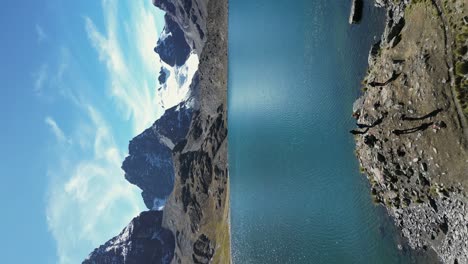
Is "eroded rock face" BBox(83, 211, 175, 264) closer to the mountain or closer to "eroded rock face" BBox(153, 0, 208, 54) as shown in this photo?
the mountain

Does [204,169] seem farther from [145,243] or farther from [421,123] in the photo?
[421,123]

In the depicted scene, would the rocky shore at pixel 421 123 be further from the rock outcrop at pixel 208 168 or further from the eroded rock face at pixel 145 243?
the eroded rock face at pixel 145 243

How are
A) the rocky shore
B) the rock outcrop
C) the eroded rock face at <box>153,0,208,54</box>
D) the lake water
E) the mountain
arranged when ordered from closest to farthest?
the rocky shore < the lake water < the rock outcrop < the mountain < the eroded rock face at <box>153,0,208,54</box>

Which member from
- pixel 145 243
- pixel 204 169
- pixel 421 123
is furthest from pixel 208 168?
pixel 421 123

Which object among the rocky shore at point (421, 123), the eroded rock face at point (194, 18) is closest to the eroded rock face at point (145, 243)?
the eroded rock face at point (194, 18)

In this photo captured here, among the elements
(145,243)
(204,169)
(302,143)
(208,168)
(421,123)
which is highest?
(145,243)

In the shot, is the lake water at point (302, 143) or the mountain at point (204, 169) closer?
the lake water at point (302, 143)

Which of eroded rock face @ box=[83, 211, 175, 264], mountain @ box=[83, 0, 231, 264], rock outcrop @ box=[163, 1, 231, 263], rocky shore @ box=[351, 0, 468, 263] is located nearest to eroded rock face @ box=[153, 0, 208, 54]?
mountain @ box=[83, 0, 231, 264]
